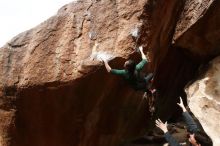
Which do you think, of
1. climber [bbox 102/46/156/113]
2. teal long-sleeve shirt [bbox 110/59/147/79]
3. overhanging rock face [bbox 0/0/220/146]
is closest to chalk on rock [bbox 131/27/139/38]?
overhanging rock face [bbox 0/0/220/146]

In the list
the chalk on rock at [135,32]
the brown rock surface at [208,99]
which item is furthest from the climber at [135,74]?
the brown rock surface at [208,99]

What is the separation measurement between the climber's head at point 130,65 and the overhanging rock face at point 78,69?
63cm

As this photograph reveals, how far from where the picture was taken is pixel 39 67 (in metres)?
10.7

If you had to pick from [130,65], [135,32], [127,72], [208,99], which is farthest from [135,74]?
[208,99]

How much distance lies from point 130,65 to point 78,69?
57.4 inches

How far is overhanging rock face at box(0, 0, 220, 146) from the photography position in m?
10.6

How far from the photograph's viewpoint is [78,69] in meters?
10.5

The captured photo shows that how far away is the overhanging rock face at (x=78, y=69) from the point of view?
34.7ft

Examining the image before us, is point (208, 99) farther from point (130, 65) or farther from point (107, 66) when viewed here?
point (107, 66)

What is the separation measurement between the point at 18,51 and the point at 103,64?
7.46ft

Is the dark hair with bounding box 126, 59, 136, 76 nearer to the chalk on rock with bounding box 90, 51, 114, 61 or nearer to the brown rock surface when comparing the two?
the chalk on rock with bounding box 90, 51, 114, 61

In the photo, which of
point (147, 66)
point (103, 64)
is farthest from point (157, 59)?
point (103, 64)

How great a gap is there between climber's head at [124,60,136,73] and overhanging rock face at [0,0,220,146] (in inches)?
25.0

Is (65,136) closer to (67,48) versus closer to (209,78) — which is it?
(67,48)
